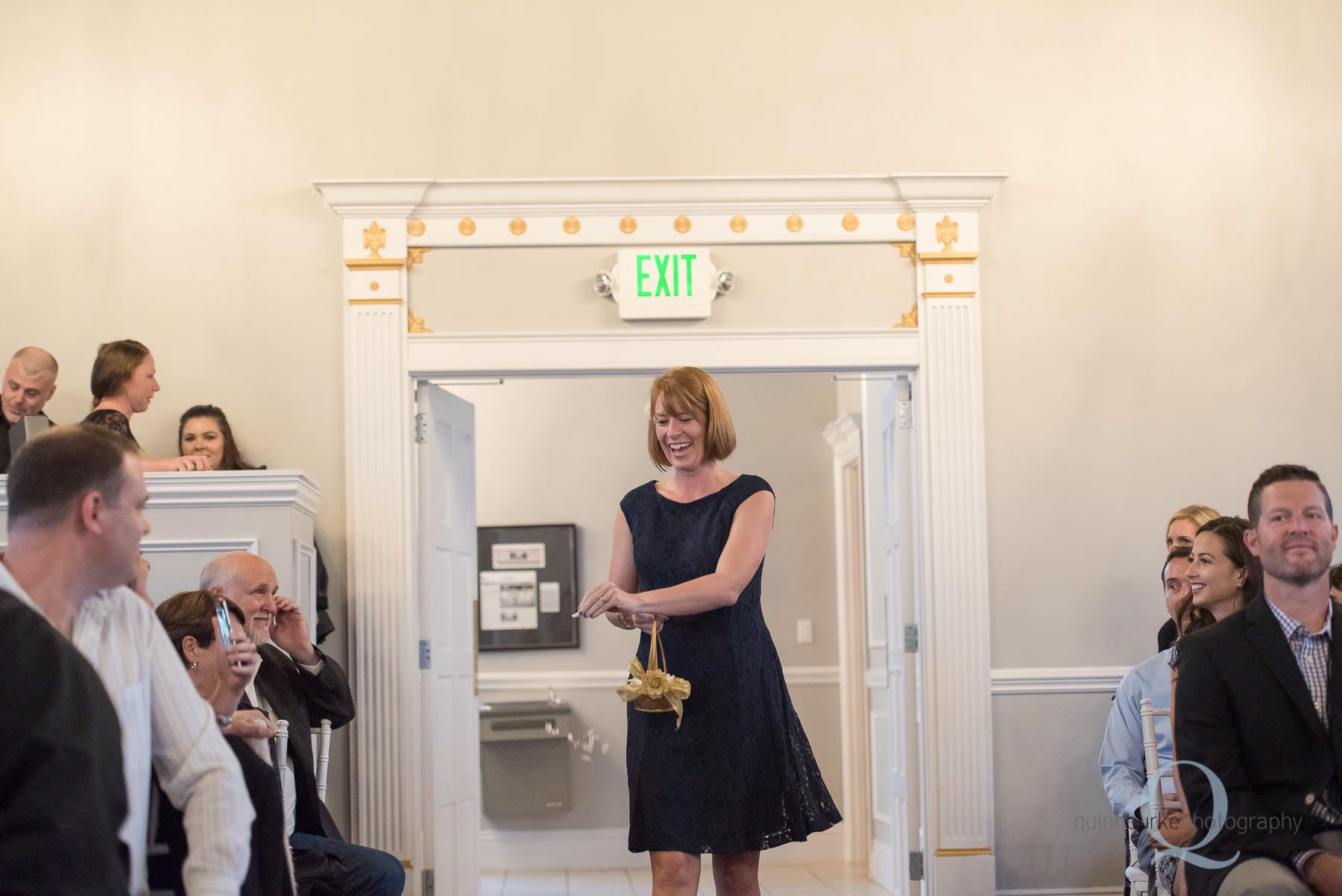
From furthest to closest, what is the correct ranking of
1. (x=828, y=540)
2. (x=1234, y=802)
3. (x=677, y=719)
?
(x=828, y=540) < (x=677, y=719) < (x=1234, y=802)

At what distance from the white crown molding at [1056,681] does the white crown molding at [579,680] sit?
2529 mm

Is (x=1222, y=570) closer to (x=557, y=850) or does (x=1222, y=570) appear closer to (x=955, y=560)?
(x=955, y=560)

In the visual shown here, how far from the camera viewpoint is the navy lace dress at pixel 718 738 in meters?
2.55

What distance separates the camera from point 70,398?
496 cm

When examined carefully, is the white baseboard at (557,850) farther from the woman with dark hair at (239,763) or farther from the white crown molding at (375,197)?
the woman with dark hair at (239,763)

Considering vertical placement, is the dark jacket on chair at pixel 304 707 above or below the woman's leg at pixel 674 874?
above

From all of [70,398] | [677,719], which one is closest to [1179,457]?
A: [677,719]

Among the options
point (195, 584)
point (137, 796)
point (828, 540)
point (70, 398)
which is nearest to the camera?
point (137, 796)

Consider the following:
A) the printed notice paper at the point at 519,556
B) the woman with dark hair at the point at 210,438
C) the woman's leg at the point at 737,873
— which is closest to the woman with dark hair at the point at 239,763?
the woman's leg at the point at 737,873

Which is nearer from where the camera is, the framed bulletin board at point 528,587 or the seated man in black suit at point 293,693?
the seated man in black suit at point 293,693

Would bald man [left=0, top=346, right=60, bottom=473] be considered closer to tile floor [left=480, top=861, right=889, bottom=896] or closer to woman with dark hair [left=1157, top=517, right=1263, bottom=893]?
tile floor [left=480, top=861, right=889, bottom=896]

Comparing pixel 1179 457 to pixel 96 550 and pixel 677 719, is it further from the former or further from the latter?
pixel 96 550

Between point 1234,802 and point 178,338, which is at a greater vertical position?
point 178,338

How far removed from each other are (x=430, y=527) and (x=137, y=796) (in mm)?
3499
